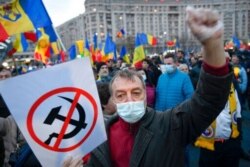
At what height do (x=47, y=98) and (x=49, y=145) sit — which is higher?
(x=47, y=98)

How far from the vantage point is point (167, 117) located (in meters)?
1.85

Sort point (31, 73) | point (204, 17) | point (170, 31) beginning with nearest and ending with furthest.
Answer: point (204, 17) → point (31, 73) → point (170, 31)

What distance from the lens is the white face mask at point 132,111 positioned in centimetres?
190

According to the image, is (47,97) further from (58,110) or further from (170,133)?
(170,133)

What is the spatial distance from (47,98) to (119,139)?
1.63 feet

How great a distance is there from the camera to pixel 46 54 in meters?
13.0

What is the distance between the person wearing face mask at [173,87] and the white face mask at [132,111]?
3334mm

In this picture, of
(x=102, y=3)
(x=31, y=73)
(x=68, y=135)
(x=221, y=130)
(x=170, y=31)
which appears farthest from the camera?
(x=170, y=31)

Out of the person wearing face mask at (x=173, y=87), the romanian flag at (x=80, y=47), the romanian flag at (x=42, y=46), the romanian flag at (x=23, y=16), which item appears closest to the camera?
the person wearing face mask at (x=173, y=87)

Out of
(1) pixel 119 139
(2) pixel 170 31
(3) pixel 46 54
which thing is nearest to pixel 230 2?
(2) pixel 170 31

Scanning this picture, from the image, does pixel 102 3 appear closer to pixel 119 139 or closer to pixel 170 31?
pixel 170 31

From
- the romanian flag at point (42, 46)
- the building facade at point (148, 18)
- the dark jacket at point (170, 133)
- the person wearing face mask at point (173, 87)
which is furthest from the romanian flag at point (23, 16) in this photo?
the building facade at point (148, 18)

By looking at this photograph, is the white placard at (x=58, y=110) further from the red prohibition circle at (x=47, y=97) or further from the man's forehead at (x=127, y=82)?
the man's forehead at (x=127, y=82)

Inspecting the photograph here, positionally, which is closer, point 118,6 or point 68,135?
point 68,135
